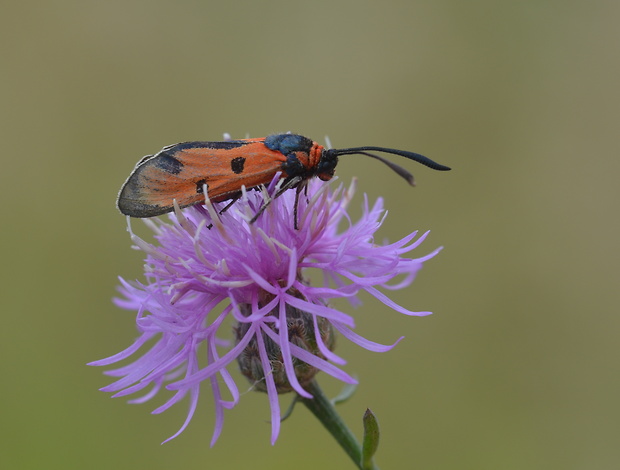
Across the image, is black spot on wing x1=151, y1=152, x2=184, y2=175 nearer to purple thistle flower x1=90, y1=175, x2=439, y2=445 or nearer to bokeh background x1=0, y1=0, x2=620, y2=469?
purple thistle flower x1=90, y1=175, x2=439, y2=445

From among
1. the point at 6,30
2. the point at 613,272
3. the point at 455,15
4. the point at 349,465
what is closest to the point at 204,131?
the point at 6,30

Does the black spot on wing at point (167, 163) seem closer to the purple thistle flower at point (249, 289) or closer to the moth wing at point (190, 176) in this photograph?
the moth wing at point (190, 176)

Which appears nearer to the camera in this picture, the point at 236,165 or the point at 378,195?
the point at 236,165

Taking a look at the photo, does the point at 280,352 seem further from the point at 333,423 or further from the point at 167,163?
the point at 167,163

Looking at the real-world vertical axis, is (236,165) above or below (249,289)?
above

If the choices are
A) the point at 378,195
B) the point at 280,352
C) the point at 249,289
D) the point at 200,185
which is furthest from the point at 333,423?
the point at 378,195

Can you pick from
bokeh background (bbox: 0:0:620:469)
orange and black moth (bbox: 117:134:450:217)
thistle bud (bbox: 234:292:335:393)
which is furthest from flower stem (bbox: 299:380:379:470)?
bokeh background (bbox: 0:0:620:469)

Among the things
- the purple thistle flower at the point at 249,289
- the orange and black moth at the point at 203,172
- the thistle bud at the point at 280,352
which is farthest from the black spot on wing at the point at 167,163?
the thistle bud at the point at 280,352
